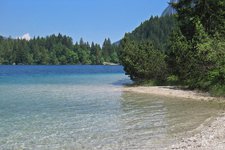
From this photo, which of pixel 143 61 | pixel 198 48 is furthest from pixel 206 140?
pixel 143 61

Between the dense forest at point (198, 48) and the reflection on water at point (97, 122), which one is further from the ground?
the dense forest at point (198, 48)

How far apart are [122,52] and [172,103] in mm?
25214

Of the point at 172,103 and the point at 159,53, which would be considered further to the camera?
the point at 159,53

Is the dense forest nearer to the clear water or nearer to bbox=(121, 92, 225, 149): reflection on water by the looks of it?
bbox=(121, 92, 225, 149): reflection on water

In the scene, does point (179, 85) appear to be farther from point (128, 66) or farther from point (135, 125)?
point (135, 125)

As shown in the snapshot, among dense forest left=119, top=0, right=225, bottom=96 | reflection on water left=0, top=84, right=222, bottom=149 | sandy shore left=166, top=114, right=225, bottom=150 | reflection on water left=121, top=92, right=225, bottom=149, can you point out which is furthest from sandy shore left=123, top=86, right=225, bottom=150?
dense forest left=119, top=0, right=225, bottom=96

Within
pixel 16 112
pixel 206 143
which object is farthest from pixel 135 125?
pixel 16 112

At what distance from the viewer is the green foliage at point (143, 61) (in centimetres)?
4950

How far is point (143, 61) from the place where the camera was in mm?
50531

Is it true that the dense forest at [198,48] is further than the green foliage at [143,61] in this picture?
No

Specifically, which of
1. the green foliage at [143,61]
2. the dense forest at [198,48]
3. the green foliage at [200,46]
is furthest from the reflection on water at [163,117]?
the green foliage at [143,61]

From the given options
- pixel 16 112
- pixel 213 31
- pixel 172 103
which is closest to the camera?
pixel 16 112

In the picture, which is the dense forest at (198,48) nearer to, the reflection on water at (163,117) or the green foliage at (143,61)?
the green foliage at (143,61)

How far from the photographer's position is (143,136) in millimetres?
17469
